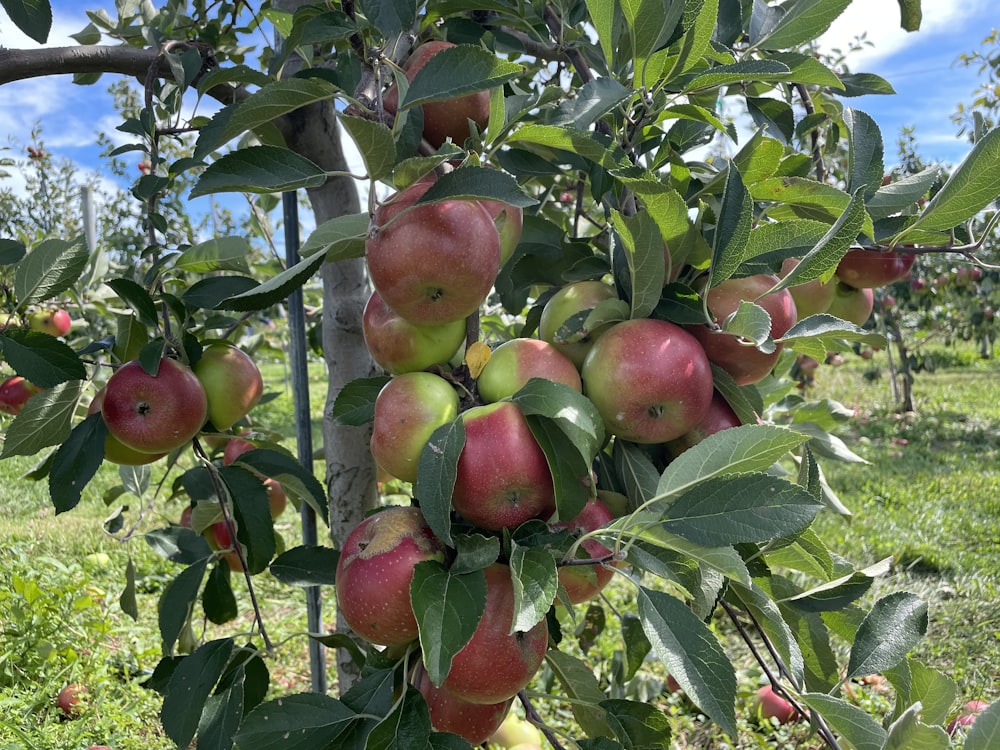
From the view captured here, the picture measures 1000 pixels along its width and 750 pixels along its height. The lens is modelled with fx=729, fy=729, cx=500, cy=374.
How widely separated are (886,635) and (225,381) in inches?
31.9

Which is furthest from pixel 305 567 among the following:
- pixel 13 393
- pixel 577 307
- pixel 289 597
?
pixel 289 597

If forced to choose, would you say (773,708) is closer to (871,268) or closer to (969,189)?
(871,268)

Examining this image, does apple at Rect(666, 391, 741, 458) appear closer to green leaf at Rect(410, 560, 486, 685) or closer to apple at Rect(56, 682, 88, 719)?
green leaf at Rect(410, 560, 486, 685)

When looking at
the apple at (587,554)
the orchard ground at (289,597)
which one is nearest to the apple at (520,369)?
the apple at (587,554)

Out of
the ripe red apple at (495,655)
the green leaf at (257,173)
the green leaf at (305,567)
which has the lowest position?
the green leaf at (305,567)

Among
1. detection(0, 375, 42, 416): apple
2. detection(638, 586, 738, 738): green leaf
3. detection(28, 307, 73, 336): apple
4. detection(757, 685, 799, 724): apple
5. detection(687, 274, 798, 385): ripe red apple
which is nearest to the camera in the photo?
detection(638, 586, 738, 738): green leaf

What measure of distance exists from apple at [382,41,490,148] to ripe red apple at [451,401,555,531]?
32cm

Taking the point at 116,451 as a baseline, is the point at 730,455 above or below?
above

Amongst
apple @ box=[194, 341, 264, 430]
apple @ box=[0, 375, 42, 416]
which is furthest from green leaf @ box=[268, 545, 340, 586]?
apple @ box=[0, 375, 42, 416]

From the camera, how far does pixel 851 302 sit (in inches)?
37.6

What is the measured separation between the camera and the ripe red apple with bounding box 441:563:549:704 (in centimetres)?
58

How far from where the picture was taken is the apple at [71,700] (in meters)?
1.71

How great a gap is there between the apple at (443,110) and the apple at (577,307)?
0.19 metres

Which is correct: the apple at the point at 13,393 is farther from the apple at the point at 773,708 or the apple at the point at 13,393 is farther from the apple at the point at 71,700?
the apple at the point at 773,708
